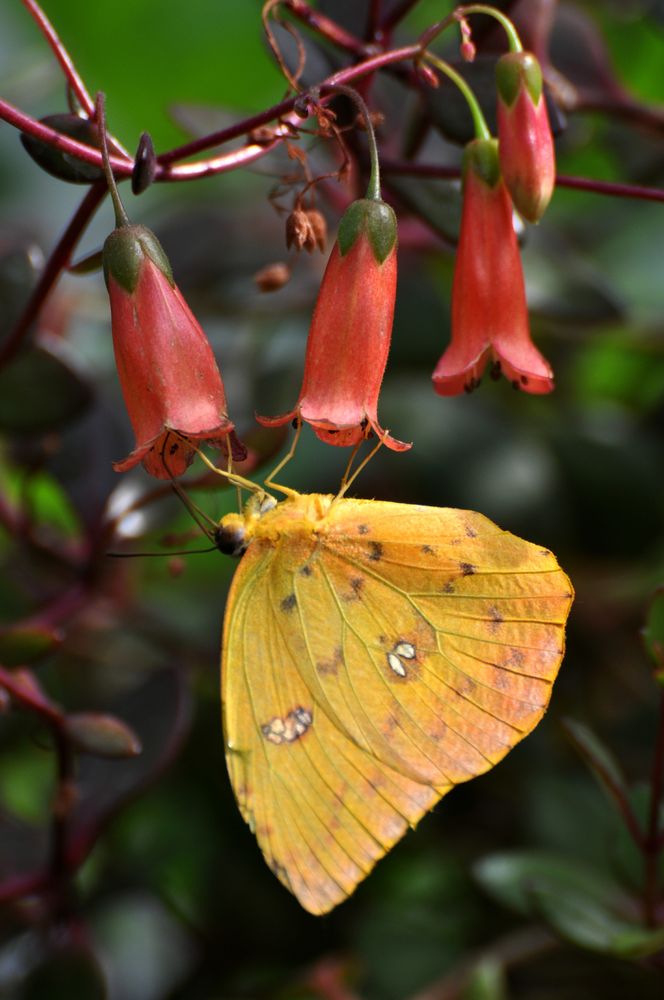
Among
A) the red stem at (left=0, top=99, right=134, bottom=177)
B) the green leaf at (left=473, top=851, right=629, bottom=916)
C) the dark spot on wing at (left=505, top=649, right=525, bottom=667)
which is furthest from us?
the green leaf at (left=473, top=851, right=629, bottom=916)

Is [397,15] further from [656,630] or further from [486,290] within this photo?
[656,630]

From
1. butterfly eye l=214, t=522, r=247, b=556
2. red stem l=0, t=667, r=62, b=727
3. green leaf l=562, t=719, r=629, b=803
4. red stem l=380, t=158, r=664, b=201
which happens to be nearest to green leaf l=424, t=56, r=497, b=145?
red stem l=380, t=158, r=664, b=201

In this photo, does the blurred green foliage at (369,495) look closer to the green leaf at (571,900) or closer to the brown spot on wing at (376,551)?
the green leaf at (571,900)

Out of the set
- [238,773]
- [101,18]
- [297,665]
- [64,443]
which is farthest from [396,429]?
[101,18]

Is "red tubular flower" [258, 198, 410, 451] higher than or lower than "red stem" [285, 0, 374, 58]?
lower

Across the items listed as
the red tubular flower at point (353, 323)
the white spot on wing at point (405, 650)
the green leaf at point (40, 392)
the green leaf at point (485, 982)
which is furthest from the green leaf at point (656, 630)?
the green leaf at point (40, 392)

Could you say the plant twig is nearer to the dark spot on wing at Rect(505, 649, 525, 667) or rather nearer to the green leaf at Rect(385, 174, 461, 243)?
the green leaf at Rect(385, 174, 461, 243)

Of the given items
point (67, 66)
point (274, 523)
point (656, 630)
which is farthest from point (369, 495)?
point (67, 66)
